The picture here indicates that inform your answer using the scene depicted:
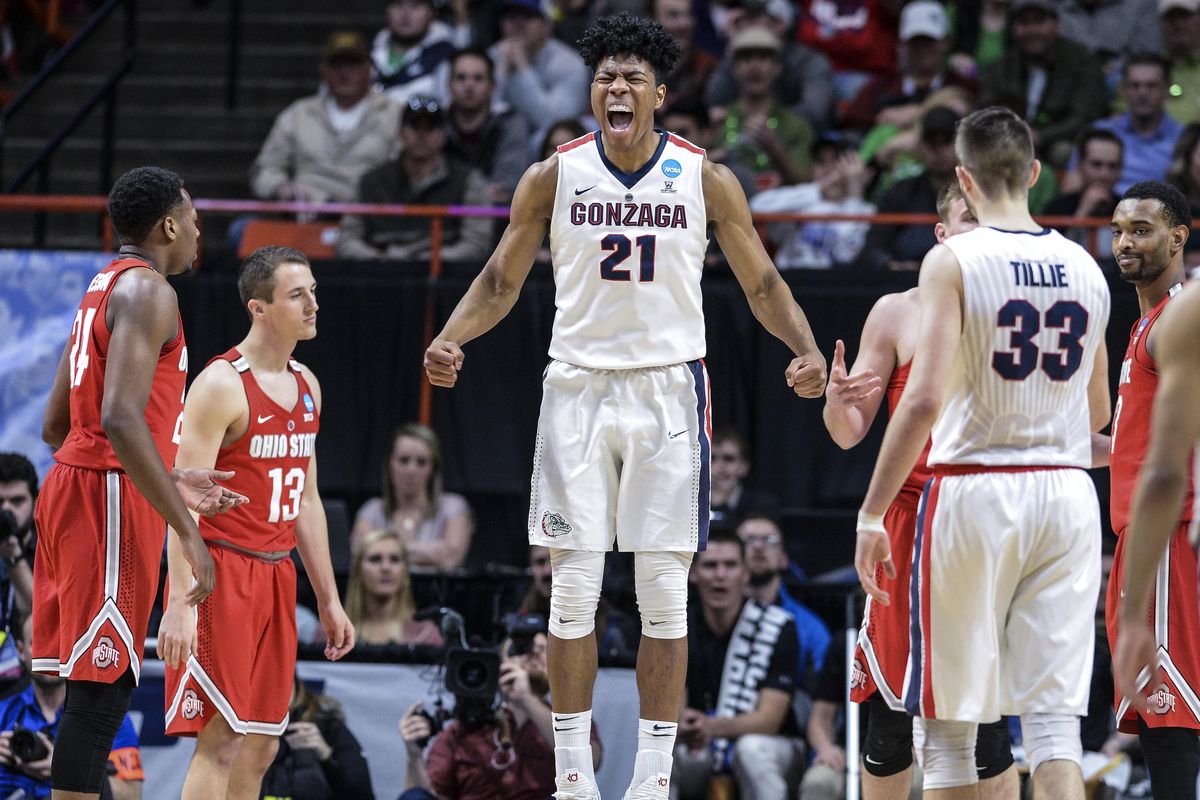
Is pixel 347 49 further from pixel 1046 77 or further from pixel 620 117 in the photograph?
pixel 620 117

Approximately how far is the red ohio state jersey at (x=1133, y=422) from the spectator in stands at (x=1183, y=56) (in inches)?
226

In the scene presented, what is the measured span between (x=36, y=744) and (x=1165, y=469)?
535 centimetres

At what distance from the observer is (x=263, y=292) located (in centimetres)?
594

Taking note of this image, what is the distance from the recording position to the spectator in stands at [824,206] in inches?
399

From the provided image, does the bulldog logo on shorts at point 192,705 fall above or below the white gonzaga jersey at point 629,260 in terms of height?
below

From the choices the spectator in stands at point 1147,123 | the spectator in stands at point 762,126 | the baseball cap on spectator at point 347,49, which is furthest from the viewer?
the baseball cap on spectator at point 347,49

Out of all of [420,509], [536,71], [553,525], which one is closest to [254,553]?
[553,525]

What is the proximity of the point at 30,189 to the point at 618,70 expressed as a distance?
8.46 metres

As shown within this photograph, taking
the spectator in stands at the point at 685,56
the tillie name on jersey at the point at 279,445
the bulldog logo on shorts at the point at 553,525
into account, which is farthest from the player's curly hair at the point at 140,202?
the spectator in stands at the point at 685,56

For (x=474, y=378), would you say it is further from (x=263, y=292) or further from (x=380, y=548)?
(x=263, y=292)

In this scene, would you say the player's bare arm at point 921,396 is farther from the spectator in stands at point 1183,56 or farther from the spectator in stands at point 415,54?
the spectator in stands at point 415,54

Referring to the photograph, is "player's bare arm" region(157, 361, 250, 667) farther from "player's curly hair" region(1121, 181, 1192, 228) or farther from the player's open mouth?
"player's curly hair" region(1121, 181, 1192, 228)

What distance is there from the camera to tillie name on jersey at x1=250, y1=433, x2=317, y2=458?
579 cm

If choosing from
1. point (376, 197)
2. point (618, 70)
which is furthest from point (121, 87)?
point (618, 70)
